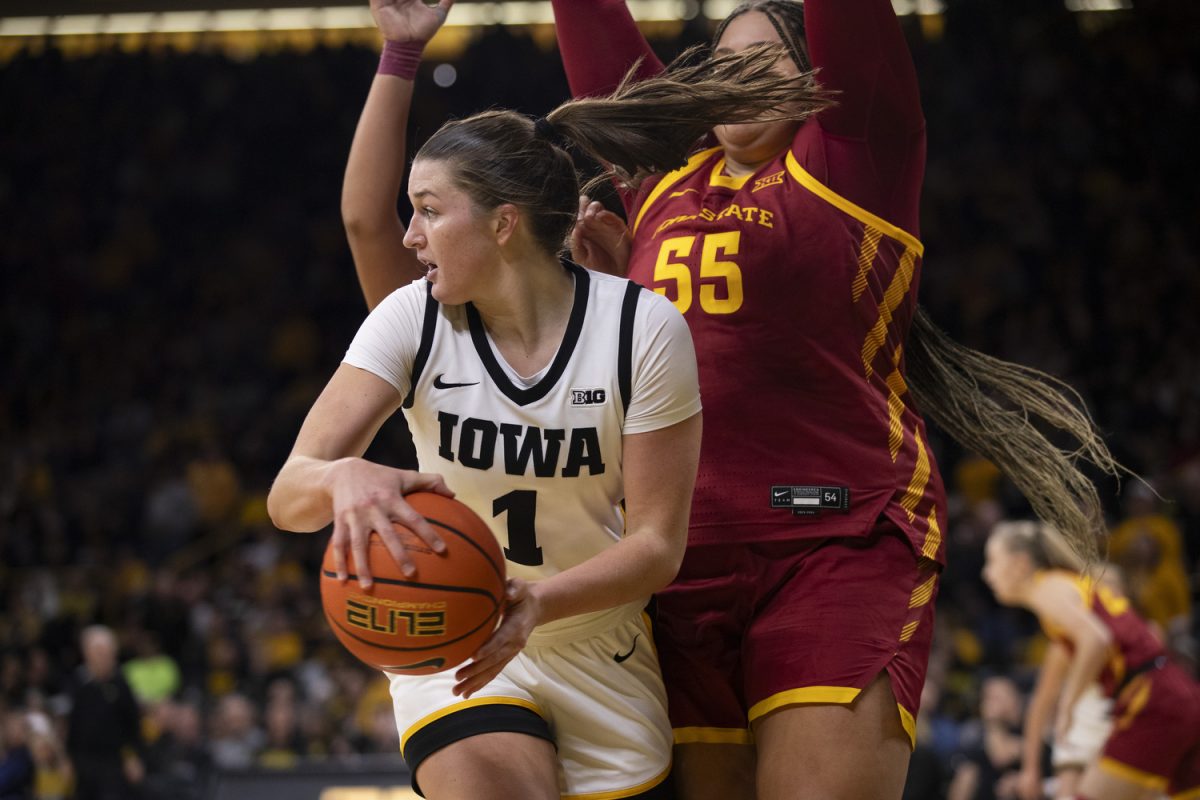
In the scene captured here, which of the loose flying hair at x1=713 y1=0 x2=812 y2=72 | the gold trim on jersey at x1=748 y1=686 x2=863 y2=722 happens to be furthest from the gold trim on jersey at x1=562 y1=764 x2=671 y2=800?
the loose flying hair at x1=713 y1=0 x2=812 y2=72

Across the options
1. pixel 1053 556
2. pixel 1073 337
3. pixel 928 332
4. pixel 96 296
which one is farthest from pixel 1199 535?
pixel 96 296

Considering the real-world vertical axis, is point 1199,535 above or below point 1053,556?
below

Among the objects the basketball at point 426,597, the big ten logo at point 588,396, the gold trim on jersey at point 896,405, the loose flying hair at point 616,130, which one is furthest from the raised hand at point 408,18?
the basketball at point 426,597

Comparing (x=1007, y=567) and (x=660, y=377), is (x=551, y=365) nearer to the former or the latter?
(x=660, y=377)

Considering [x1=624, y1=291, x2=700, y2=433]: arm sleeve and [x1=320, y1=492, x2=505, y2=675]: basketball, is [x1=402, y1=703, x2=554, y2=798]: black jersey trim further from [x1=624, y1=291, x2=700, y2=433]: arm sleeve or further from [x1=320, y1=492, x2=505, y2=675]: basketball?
[x1=624, y1=291, x2=700, y2=433]: arm sleeve

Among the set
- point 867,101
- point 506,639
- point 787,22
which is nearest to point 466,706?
point 506,639

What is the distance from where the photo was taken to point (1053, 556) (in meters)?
6.75

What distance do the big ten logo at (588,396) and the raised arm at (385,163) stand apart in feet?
2.56

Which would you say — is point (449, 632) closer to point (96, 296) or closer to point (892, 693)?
point (892, 693)

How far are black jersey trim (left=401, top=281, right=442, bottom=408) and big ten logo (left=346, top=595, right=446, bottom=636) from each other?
536 mm

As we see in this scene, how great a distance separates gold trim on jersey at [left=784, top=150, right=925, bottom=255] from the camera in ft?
9.86

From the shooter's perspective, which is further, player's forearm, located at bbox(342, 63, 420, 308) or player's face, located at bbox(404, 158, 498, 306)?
player's forearm, located at bbox(342, 63, 420, 308)

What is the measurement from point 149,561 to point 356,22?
22.1ft

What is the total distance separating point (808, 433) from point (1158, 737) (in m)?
4.40
